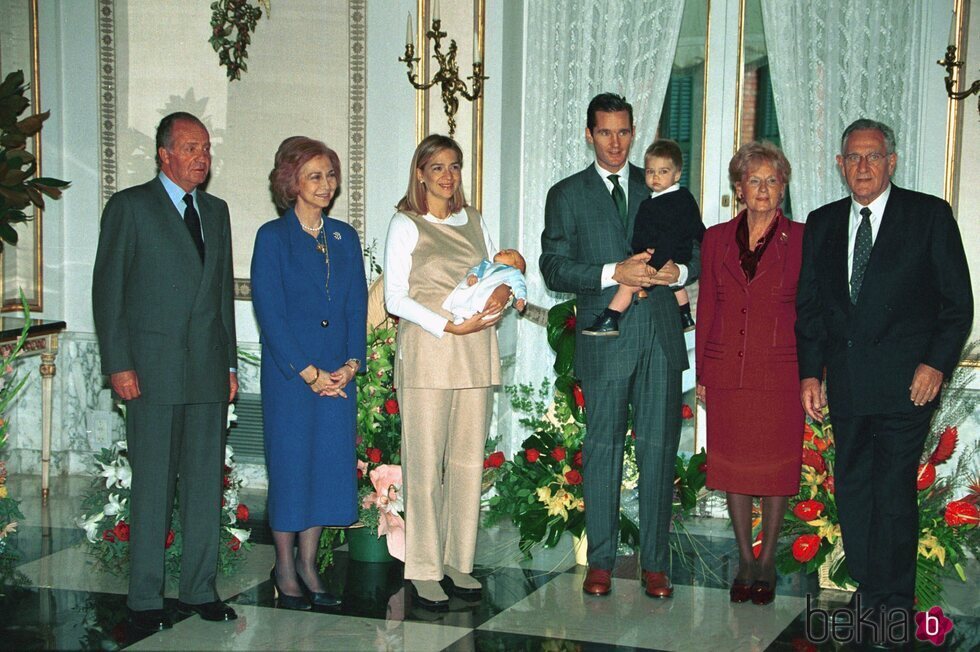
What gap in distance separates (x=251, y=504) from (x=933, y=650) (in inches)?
137

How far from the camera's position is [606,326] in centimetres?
398

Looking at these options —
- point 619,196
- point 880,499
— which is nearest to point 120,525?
point 619,196

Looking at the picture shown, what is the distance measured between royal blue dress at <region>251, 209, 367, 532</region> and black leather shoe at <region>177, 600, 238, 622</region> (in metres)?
0.33

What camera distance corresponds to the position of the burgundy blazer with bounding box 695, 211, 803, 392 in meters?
3.95

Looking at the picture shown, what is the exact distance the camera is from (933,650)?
3602 millimetres

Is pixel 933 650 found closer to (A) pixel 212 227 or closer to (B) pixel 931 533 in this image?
(B) pixel 931 533

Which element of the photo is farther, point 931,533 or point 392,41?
point 392,41

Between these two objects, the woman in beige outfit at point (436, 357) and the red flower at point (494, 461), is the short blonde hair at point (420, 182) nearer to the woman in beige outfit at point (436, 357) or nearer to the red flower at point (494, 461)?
the woman in beige outfit at point (436, 357)

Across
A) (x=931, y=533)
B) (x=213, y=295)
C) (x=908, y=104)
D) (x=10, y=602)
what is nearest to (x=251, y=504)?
(x=10, y=602)

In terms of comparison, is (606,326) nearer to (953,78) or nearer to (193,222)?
(193,222)

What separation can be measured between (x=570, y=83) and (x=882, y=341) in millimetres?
2558

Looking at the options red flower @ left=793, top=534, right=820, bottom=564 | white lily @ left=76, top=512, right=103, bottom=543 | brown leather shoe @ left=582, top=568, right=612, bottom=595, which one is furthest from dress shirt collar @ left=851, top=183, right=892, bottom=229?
white lily @ left=76, top=512, right=103, bottom=543

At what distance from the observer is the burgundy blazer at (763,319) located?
156 inches

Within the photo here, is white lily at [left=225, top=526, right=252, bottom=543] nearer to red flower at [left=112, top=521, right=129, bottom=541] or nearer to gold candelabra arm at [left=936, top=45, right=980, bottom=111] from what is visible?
red flower at [left=112, top=521, right=129, bottom=541]
